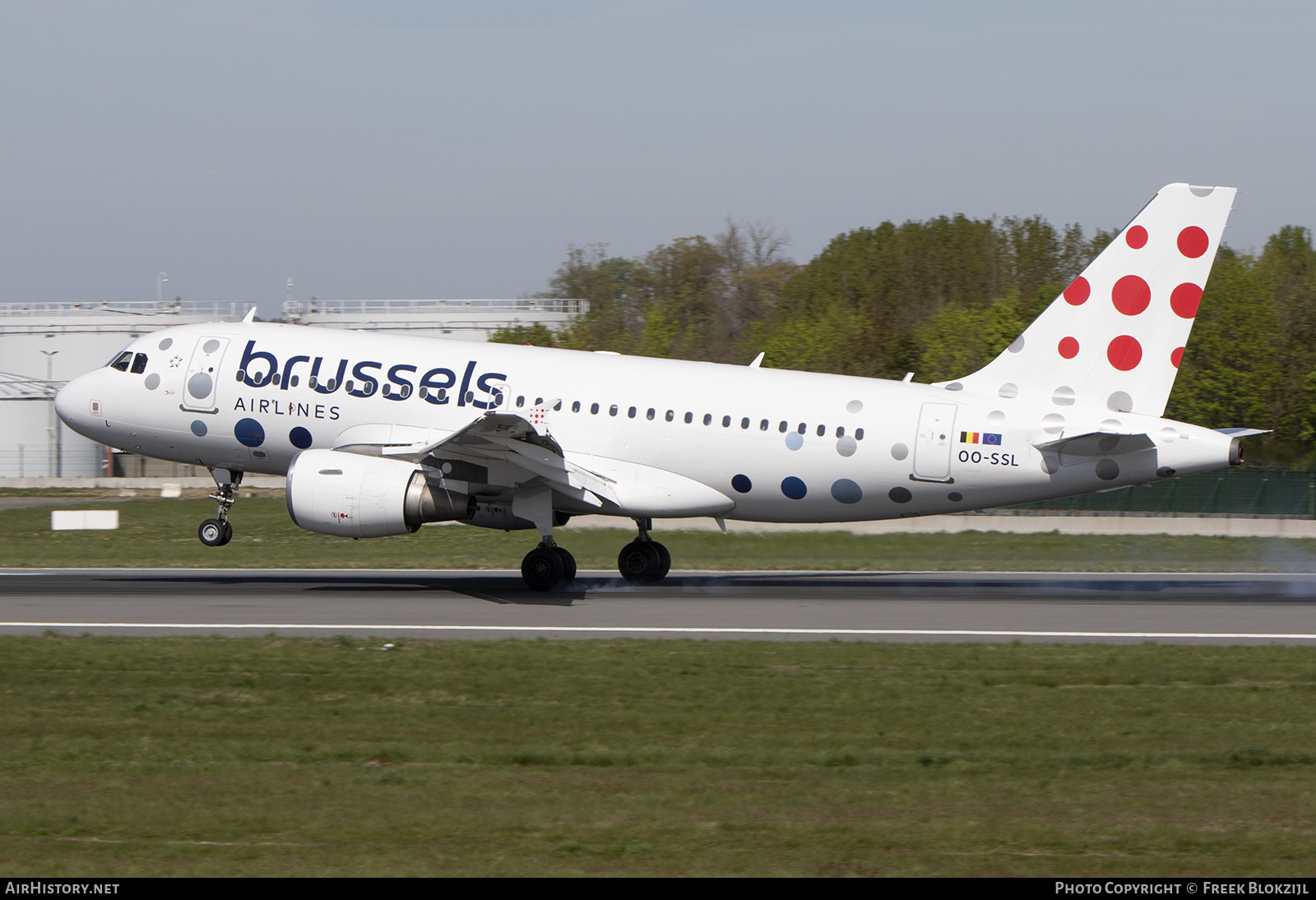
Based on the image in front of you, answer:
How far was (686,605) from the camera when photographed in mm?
23734

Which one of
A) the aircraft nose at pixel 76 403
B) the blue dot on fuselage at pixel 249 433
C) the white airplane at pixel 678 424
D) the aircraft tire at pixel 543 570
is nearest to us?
the white airplane at pixel 678 424

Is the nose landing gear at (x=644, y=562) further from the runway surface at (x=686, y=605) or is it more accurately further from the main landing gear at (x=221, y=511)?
the main landing gear at (x=221, y=511)

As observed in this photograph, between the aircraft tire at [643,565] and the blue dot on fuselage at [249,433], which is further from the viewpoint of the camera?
the aircraft tire at [643,565]

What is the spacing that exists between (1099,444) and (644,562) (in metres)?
9.32

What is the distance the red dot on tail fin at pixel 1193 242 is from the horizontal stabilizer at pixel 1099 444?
3.70 m

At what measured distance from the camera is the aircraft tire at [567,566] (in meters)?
26.0

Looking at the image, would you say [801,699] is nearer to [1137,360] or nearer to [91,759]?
[91,759]

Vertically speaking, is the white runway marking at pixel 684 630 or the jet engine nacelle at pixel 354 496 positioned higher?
the jet engine nacelle at pixel 354 496

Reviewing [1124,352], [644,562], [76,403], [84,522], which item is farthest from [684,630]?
[84,522]

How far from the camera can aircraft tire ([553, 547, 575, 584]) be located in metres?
26.0

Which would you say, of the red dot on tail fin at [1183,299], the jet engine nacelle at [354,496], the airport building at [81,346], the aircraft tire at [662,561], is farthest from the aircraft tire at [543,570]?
the airport building at [81,346]

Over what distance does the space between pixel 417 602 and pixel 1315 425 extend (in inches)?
2185

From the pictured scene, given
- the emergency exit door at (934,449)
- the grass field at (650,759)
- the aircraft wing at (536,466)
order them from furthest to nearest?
1. the emergency exit door at (934,449)
2. the aircraft wing at (536,466)
3. the grass field at (650,759)

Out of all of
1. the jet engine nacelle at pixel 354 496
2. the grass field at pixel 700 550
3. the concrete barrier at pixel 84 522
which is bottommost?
the concrete barrier at pixel 84 522
